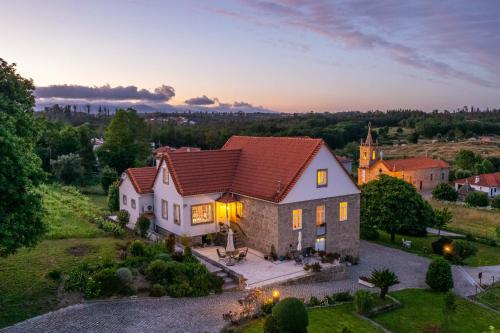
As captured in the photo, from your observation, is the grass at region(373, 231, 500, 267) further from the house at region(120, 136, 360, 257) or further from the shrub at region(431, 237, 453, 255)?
the house at region(120, 136, 360, 257)

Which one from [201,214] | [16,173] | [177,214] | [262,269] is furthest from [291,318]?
[177,214]

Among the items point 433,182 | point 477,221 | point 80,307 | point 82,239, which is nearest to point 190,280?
point 80,307

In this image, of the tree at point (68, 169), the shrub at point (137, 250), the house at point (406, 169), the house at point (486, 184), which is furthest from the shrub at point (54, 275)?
the house at point (486, 184)

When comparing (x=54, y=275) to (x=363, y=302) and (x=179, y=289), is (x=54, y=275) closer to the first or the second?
(x=179, y=289)

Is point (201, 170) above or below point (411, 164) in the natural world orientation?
above

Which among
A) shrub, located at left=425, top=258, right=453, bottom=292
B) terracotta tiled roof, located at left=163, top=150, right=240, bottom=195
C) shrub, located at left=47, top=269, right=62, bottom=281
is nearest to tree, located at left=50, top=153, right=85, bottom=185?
terracotta tiled roof, located at left=163, top=150, right=240, bottom=195

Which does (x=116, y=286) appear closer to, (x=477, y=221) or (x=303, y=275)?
(x=303, y=275)
